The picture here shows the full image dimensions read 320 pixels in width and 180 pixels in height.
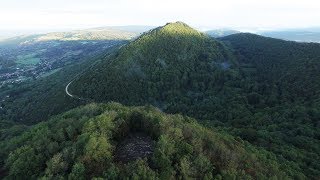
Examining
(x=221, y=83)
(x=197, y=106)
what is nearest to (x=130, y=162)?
(x=197, y=106)

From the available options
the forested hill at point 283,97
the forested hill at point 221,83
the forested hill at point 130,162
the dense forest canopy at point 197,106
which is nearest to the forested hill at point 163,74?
the forested hill at point 221,83

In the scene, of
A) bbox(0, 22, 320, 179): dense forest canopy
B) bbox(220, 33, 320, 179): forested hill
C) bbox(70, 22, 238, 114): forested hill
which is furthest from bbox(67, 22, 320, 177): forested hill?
bbox(0, 22, 320, 179): dense forest canopy

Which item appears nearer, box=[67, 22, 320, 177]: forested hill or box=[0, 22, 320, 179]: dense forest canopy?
box=[0, 22, 320, 179]: dense forest canopy

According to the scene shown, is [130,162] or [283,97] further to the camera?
[283,97]

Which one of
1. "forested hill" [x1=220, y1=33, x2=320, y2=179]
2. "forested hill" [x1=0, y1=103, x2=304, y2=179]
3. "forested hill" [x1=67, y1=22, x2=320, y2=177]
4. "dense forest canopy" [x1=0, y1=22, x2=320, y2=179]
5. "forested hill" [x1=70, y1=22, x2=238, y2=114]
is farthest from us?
"forested hill" [x1=70, y1=22, x2=238, y2=114]

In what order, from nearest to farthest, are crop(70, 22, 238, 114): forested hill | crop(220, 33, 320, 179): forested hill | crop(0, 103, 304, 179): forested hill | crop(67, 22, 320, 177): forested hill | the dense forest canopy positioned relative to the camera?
crop(0, 103, 304, 179): forested hill < the dense forest canopy < crop(220, 33, 320, 179): forested hill < crop(67, 22, 320, 177): forested hill < crop(70, 22, 238, 114): forested hill

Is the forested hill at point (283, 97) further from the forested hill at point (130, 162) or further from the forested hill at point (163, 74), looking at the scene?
the forested hill at point (130, 162)

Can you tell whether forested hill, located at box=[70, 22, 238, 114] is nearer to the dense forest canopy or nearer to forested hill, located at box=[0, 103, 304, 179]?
the dense forest canopy

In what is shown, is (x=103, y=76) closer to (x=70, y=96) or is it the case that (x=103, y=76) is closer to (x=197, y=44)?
(x=70, y=96)

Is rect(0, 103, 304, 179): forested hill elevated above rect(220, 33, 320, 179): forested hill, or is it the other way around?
rect(0, 103, 304, 179): forested hill

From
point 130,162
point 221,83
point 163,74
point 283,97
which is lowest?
point 221,83

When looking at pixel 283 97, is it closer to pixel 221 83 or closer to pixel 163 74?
pixel 221 83

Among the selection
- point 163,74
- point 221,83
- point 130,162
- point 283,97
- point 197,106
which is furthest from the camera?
point 221,83
